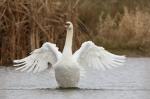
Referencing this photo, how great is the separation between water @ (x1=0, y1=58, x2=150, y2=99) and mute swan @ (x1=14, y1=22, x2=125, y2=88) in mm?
305

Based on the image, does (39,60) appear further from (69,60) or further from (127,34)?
(127,34)

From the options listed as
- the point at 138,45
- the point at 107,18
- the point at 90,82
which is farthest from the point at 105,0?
the point at 90,82

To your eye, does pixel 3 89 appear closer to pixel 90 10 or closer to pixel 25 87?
pixel 25 87

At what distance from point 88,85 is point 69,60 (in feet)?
5.49

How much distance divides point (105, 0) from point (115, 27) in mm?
4032

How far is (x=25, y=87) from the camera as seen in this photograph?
55.4 ft

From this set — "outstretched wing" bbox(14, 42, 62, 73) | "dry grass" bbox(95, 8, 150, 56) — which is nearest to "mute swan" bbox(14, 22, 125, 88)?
"outstretched wing" bbox(14, 42, 62, 73)

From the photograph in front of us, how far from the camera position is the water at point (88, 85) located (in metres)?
15.6

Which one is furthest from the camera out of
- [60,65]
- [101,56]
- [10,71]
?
[10,71]

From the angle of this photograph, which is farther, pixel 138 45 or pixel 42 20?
pixel 138 45

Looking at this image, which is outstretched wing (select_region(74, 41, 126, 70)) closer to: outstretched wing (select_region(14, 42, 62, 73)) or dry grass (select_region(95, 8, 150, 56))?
outstretched wing (select_region(14, 42, 62, 73))

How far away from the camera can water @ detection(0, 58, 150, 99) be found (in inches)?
612

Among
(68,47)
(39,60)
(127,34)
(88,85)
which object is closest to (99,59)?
(88,85)

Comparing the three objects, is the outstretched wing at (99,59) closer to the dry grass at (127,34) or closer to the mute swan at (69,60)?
the mute swan at (69,60)
